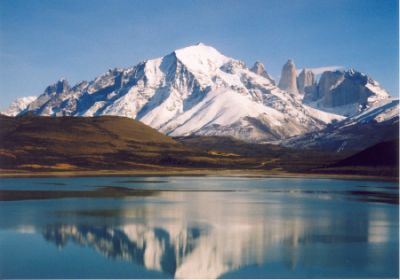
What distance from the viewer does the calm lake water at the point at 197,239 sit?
1953 inches

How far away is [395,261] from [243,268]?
13.5m

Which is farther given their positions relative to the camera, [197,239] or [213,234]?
[213,234]

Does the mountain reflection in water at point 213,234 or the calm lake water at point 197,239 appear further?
the mountain reflection in water at point 213,234

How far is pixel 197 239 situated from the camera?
62.8m

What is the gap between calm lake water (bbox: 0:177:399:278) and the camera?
1953 inches

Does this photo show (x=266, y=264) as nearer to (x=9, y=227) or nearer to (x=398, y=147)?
(x=9, y=227)

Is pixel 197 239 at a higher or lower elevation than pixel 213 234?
lower

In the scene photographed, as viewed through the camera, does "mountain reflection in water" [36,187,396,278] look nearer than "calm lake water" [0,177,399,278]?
No

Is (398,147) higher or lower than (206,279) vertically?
higher

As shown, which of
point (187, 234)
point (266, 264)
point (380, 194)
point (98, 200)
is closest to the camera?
point (266, 264)

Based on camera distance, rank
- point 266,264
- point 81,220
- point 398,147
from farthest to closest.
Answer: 1. point 398,147
2. point 81,220
3. point 266,264

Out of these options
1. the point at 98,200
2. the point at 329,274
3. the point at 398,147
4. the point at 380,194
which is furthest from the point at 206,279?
the point at 398,147

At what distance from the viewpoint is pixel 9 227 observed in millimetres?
67812

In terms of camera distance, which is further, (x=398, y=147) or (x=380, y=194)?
(x=398, y=147)
